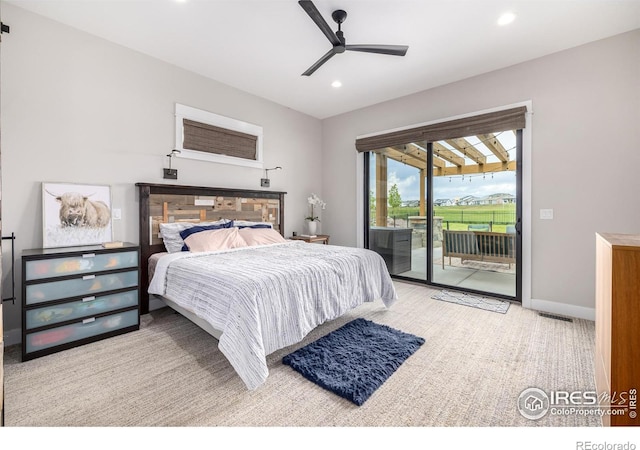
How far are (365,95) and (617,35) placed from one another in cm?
276

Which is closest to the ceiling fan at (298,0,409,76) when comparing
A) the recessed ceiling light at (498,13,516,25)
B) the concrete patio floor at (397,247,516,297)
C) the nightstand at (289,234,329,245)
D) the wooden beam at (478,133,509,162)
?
the recessed ceiling light at (498,13,516,25)

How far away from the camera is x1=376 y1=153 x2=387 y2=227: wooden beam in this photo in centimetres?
491

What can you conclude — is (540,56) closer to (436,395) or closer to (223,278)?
(436,395)

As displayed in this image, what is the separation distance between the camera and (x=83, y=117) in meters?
2.85

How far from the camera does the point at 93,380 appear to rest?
1.97 meters

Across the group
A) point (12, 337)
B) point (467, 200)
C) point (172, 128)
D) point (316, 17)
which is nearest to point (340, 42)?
point (316, 17)

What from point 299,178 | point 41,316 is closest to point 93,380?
point 41,316

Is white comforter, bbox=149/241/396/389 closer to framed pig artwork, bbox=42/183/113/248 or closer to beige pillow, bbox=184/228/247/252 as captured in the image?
beige pillow, bbox=184/228/247/252

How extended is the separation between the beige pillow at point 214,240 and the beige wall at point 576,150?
11.6 feet

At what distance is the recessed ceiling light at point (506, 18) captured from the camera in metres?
2.58

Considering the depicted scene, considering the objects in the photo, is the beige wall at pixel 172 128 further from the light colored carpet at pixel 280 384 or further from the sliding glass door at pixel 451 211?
the light colored carpet at pixel 280 384

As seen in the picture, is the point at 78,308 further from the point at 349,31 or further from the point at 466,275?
the point at 466,275

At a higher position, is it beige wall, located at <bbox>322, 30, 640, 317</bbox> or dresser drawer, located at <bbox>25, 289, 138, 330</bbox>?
beige wall, located at <bbox>322, 30, 640, 317</bbox>

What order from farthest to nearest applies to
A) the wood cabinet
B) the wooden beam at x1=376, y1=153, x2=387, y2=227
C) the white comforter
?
the wooden beam at x1=376, y1=153, x2=387, y2=227, the wood cabinet, the white comforter
